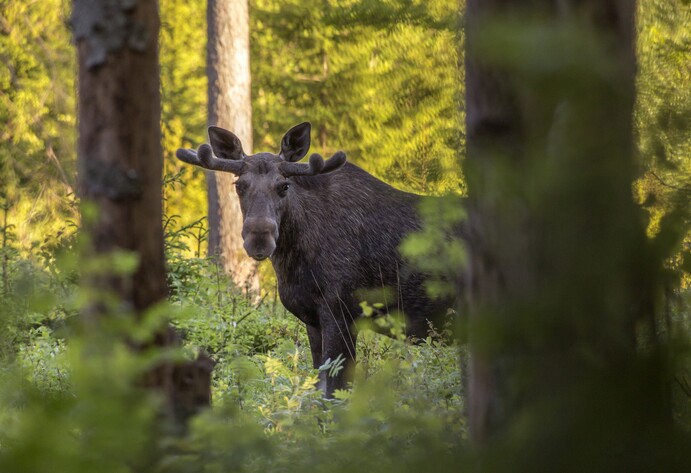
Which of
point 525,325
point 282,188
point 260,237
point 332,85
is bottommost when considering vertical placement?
point 525,325

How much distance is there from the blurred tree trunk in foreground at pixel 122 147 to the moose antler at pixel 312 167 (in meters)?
A: 4.52

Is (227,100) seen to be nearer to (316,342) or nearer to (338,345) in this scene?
(316,342)

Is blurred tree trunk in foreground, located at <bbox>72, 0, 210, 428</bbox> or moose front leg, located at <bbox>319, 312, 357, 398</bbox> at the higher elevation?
blurred tree trunk in foreground, located at <bbox>72, 0, 210, 428</bbox>

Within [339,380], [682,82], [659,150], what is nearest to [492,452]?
[659,150]

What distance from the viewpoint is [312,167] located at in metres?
7.98

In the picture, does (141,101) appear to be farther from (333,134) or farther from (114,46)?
(333,134)

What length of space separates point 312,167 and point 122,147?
460 centimetres

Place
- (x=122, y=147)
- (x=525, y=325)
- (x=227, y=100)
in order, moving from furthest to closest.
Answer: (x=227, y=100), (x=122, y=147), (x=525, y=325)

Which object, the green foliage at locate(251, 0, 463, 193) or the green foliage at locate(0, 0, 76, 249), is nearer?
the green foliage at locate(0, 0, 76, 249)

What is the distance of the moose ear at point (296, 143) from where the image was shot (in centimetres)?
836

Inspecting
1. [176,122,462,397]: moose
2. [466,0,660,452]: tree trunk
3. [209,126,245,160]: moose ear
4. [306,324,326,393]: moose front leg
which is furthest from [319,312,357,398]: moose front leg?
[466,0,660,452]: tree trunk

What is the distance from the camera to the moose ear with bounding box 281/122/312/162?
836 cm

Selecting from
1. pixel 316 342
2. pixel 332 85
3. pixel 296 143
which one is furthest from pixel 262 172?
pixel 332 85

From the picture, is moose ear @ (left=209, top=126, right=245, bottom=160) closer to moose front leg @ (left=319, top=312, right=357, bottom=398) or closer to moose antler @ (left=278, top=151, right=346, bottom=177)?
moose antler @ (left=278, top=151, right=346, bottom=177)
